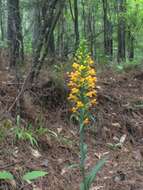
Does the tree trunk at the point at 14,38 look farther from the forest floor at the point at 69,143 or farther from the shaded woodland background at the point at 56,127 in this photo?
the forest floor at the point at 69,143

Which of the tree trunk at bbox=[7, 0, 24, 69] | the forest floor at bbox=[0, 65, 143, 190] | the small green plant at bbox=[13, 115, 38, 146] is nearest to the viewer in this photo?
the forest floor at bbox=[0, 65, 143, 190]

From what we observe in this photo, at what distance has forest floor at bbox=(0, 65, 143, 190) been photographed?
4.13 m

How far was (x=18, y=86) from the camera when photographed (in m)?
5.85

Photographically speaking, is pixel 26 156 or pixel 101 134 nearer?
pixel 26 156

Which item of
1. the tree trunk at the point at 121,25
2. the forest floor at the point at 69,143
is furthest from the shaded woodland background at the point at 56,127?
the tree trunk at the point at 121,25

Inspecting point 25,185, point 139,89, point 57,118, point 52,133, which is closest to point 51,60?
point 139,89

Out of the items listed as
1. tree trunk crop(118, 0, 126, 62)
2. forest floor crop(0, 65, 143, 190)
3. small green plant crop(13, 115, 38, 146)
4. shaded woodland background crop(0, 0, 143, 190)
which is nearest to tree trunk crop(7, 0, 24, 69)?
shaded woodland background crop(0, 0, 143, 190)

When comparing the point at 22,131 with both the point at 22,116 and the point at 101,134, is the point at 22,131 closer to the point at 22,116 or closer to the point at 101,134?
the point at 22,116

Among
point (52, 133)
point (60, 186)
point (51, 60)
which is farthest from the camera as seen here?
point (51, 60)

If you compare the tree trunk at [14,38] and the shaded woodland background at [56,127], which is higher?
the tree trunk at [14,38]

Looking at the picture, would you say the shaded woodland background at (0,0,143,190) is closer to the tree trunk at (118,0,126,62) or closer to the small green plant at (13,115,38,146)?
the small green plant at (13,115,38,146)

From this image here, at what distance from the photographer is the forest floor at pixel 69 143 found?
13.5 feet

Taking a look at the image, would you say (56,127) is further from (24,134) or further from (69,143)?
(24,134)

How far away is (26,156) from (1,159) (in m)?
0.37
